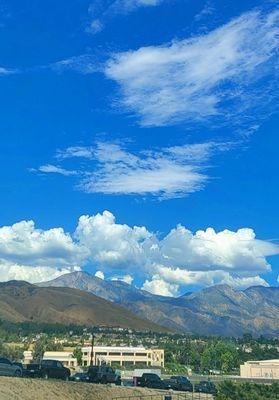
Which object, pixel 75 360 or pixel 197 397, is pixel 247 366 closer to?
pixel 75 360

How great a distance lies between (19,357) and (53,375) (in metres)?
135

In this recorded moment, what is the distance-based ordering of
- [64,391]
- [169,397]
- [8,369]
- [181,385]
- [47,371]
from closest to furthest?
Result: [64,391] < [8,369] < [169,397] < [47,371] < [181,385]

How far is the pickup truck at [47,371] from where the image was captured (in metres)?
65.9

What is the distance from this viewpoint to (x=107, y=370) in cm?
7506

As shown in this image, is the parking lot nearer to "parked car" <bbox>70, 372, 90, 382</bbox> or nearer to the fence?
the fence

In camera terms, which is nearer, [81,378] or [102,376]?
[81,378]

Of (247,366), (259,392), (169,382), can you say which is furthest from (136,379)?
(247,366)

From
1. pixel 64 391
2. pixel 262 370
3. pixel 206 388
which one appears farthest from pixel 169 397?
pixel 262 370

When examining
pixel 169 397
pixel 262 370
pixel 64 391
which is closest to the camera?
pixel 64 391

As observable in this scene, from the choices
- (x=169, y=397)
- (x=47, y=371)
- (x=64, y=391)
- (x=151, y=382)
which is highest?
(x=47, y=371)

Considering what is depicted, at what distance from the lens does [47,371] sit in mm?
66875

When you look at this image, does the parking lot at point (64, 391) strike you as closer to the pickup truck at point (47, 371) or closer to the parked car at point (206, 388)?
the pickup truck at point (47, 371)

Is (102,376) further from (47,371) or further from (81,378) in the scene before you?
(47,371)

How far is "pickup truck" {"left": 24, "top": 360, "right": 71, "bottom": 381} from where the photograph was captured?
65.9 m
